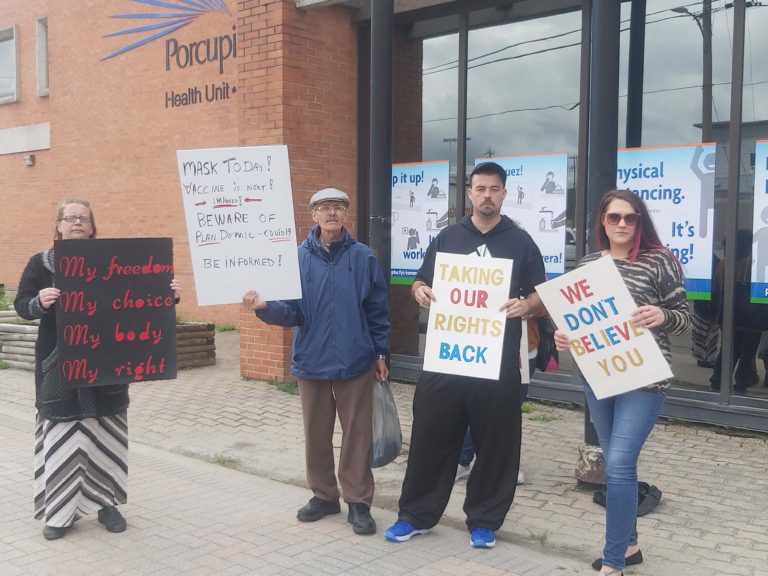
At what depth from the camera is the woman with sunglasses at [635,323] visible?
12.5 feet

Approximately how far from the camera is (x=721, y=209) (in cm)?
678

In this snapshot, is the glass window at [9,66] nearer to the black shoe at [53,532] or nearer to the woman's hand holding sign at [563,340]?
the black shoe at [53,532]

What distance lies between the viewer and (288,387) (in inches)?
340

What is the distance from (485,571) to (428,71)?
6.21 meters

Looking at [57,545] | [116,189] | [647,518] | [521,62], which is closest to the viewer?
[57,545]

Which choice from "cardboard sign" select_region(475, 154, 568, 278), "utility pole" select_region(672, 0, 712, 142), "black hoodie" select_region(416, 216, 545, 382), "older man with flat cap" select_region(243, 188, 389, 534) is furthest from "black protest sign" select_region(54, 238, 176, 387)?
"utility pole" select_region(672, 0, 712, 142)

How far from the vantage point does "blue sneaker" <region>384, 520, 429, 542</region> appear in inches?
178

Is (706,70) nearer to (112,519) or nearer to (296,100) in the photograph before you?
(296,100)

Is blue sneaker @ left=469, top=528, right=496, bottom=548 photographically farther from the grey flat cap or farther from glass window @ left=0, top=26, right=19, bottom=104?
glass window @ left=0, top=26, right=19, bottom=104

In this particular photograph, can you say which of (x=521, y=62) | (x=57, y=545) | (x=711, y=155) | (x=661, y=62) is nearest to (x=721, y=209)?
(x=711, y=155)

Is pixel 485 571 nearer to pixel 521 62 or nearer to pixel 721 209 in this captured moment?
pixel 721 209

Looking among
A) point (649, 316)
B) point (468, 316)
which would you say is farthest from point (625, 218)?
point (468, 316)

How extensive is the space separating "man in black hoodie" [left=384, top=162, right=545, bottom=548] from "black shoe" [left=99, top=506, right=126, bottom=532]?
1568 millimetres

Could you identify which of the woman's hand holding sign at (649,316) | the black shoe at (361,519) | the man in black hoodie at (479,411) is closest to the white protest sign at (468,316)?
the man in black hoodie at (479,411)
